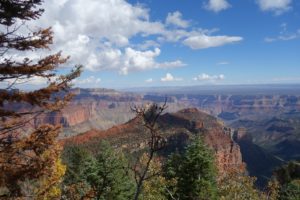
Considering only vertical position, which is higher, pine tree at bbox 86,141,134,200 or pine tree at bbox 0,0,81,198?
pine tree at bbox 0,0,81,198

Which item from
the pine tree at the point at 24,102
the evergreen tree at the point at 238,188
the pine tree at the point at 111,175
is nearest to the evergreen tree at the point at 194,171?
the pine tree at the point at 111,175

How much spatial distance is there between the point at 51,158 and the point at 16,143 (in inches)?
56.5

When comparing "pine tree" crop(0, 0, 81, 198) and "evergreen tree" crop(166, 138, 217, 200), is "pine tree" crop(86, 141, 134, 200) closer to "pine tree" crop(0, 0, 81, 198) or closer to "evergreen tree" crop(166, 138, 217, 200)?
"evergreen tree" crop(166, 138, 217, 200)

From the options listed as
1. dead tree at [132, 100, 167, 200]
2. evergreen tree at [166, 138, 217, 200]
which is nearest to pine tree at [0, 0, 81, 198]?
dead tree at [132, 100, 167, 200]

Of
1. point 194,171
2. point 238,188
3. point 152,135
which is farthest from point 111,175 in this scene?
point 152,135

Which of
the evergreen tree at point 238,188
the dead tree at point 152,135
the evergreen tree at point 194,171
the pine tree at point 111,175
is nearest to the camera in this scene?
the dead tree at point 152,135

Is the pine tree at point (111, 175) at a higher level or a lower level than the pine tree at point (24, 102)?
lower

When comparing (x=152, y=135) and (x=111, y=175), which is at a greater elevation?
(x=152, y=135)

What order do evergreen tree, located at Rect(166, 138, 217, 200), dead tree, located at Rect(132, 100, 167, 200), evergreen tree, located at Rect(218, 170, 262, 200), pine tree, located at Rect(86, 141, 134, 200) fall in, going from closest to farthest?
dead tree, located at Rect(132, 100, 167, 200)
evergreen tree, located at Rect(218, 170, 262, 200)
evergreen tree, located at Rect(166, 138, 217, 200)
pine tree, located at Rect(86, 141, 134, 200)

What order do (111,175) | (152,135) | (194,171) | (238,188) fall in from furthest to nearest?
1. (111,175)
2. (194,171)
3. (238,188)
4. (152,135)

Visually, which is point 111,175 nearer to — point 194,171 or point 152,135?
point 194,171

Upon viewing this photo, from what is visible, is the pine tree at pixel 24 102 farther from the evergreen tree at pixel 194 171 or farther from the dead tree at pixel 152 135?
the evergreen tree at pixel 194 171

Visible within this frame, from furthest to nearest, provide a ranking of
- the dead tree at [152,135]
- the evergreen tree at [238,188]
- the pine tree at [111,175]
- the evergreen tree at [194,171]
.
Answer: the pine tree at [111,175] → the evergreen tree at [194,171] → the evergreen tree at [238,188] → the dead tree at [152,135]

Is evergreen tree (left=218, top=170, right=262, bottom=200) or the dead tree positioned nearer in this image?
the dead tree
